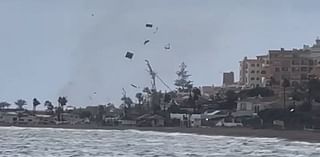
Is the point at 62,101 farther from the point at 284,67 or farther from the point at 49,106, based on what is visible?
the point at 284,67

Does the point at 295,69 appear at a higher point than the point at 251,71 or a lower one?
lower

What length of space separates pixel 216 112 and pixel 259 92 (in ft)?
31.9

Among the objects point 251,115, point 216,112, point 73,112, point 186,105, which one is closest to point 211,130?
point 251,115

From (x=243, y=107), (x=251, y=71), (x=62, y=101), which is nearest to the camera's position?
(x=243, y=107)

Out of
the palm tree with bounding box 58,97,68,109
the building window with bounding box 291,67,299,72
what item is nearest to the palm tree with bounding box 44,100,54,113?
the palm tree with bounding box 58,97,68,109

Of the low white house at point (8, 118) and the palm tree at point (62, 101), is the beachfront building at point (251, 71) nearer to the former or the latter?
the palm tree at point (62, 101)

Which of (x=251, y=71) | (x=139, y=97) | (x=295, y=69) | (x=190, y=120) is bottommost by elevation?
(x=190, y=120)

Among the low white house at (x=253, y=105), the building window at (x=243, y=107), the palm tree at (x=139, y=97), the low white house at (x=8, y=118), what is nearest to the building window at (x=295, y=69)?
the low white house at (x=253, y=105)

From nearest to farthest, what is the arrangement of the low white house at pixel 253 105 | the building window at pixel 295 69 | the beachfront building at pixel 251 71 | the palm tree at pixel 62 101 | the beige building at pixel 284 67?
the low white house at pixel 253 105 → the beige building at pixel 284 67 → the building window at pixel 295 69 → the beachfront building at pixel 251 71 → the palm tree at pixel 62 101

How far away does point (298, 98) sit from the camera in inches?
4331

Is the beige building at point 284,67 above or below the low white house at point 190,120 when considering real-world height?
above

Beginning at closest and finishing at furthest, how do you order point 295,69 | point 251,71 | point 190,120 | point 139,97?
point 190,120
point 295,69
point 251,71
point 139,97

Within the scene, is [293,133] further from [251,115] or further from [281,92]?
[281,92]

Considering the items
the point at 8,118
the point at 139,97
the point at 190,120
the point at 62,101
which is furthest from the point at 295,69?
the point at 8,118
